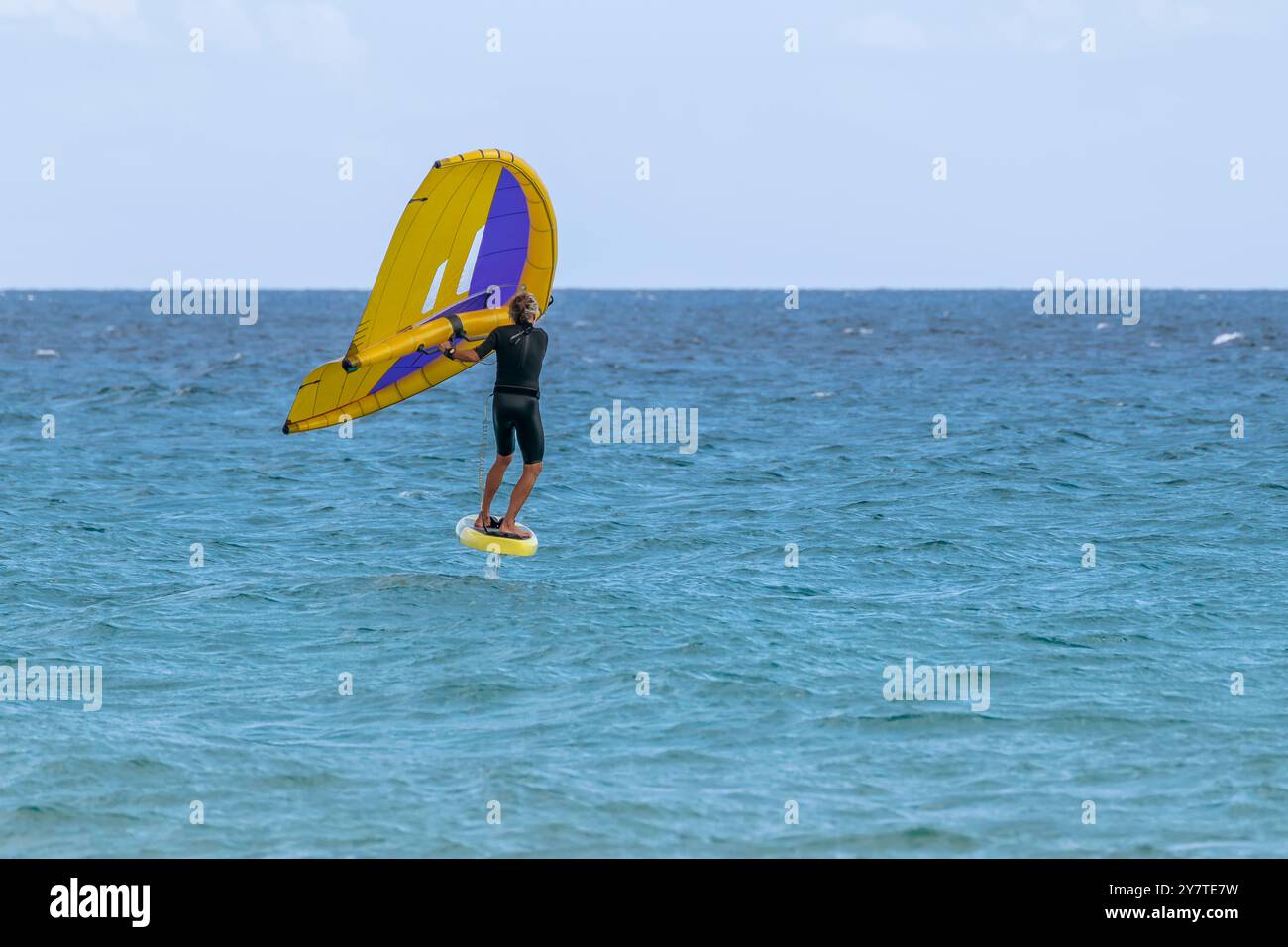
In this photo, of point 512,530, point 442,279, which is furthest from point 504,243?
point 512,530

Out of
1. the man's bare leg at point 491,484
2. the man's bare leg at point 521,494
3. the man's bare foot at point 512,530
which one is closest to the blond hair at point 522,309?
the man's bare leg at point 491,484

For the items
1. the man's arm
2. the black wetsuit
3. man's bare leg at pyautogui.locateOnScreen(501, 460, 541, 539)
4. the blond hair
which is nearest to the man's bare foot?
man's bare leg at pyautogui.locateOnScreen(501, 460, 541, 539)

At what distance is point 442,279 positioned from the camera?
53.7 feet

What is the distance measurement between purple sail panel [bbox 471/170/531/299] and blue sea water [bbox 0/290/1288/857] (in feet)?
12.5

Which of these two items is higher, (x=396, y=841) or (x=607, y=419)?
(x=607, y=419)

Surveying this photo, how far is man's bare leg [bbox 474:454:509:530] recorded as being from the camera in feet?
53.4

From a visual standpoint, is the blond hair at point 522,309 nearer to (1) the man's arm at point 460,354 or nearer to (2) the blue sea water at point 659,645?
(1) the man's arm at point 460,354

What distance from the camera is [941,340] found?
270 feet

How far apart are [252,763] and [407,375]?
20.1 ft

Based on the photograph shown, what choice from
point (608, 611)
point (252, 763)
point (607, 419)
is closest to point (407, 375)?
point (608, 611)

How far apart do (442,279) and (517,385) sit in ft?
5.12

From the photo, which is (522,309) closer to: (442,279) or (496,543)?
(442,279)
